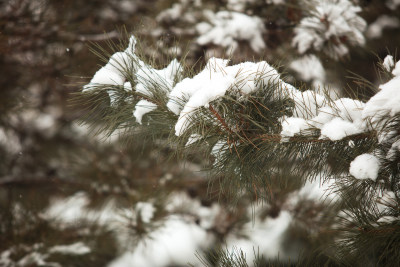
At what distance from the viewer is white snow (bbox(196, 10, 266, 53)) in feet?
5.17

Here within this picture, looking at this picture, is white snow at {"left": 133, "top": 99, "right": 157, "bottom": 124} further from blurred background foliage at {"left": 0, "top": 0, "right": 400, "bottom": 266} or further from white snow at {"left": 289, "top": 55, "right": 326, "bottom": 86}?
white snow at {"left": 289, "top": 55, "right": 326, "bottom": 86}

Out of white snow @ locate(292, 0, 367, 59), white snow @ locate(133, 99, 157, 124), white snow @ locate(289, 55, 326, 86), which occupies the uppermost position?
white snow @ locate(292, 0, 367, 59)

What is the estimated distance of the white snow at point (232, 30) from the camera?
1.58 meters

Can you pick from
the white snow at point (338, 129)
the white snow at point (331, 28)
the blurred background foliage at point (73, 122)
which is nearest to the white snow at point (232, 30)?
the blurred background foliage at point (73, 122)

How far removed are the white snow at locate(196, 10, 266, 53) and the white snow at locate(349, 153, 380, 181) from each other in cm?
120

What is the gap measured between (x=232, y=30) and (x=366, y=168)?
1265 millimetres

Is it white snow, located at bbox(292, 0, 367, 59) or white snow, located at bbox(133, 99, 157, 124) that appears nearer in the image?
white snow, located at bbox(133, 99, 157, 124)

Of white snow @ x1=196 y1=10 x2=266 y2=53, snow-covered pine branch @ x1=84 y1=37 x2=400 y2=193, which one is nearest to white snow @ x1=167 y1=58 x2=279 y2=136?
snow-covered pine branch @ x1=84 y1=37 x2=400 y2=193

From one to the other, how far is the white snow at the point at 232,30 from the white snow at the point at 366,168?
1.20m

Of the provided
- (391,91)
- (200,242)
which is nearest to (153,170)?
(200,242)

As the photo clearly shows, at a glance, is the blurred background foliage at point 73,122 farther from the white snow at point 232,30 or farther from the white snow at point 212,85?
the white snow at point 212,85

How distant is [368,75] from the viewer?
1.79 meters

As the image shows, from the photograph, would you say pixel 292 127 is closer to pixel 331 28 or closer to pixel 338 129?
pixel 338 129

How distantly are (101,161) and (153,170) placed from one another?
316mm
